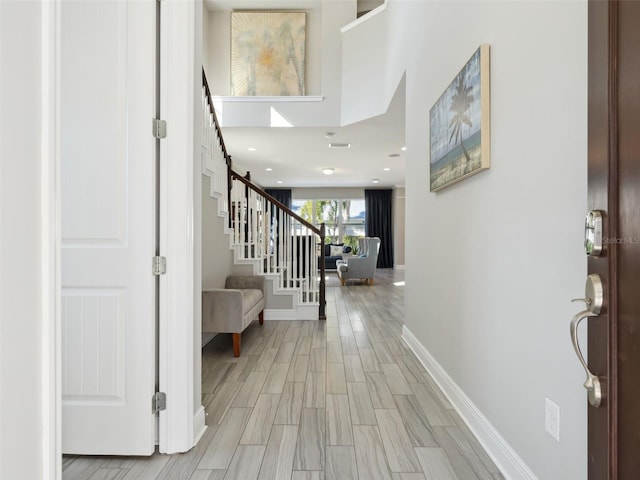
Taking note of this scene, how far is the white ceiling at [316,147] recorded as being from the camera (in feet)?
19.4

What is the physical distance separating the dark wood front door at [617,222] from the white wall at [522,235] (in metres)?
0.43

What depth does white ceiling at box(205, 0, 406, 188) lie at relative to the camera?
5.93 meters

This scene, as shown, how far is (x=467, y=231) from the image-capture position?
6.86 feet

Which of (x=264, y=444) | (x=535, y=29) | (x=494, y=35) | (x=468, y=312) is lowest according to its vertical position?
(x=264, y=444)
